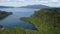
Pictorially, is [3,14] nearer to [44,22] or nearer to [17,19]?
[17,19]

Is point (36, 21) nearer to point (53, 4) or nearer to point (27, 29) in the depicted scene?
point (27, 29)

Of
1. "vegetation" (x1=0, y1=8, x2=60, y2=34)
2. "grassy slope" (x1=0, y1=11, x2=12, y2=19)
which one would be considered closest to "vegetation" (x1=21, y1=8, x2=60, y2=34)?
"vegetation" (x1=0, y1=8, x2=60, y2=34)

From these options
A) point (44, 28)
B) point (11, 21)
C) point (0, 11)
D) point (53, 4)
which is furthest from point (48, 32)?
point (0, 11)

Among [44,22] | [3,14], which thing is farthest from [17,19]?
[44,22]

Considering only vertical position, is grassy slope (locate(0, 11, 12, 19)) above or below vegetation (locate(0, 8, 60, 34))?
above

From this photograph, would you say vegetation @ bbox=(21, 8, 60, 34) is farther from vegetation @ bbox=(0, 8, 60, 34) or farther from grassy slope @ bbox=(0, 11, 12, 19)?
grassy slope @ bbox=(0, 11, 12, 19)

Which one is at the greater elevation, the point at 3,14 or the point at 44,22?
the point at 3,14
